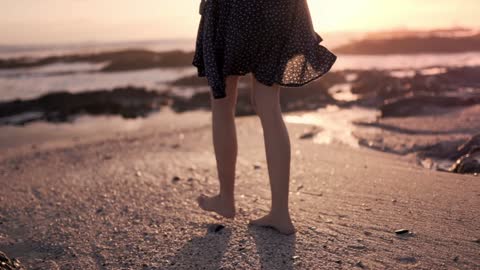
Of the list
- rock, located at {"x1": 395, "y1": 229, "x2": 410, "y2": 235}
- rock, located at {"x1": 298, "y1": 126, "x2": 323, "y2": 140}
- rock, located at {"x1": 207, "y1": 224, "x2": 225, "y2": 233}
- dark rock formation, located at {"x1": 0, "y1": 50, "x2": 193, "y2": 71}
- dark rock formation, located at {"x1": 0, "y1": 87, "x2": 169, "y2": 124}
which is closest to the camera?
rock, located at {"x1": 395, "y1": 229, "x2": 410, "y2": 235}

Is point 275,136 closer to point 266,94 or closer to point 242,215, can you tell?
point 266,94

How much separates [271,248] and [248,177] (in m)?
1.47

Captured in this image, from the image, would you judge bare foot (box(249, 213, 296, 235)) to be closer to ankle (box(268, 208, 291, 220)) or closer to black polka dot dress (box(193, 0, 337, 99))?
ankle (box(268, 208, 291, 220))

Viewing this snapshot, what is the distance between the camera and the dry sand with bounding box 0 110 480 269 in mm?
2316

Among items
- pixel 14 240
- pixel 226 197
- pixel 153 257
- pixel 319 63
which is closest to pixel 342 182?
pixel 226 197

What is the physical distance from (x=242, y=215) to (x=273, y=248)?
56cm

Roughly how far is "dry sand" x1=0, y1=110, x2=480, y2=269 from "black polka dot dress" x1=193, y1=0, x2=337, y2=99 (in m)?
0.78

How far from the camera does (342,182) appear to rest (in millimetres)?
3518

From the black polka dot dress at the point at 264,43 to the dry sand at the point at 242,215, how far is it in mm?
783

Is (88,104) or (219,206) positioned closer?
→ (219,206)

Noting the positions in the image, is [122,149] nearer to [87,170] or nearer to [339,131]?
[87,170]

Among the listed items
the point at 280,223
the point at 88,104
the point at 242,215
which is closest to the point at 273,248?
the point at 280,223

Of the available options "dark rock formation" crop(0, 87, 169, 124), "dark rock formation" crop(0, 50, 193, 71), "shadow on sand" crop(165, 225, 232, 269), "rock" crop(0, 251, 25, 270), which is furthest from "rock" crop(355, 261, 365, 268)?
"dark rock formation" crop(0, 50, 193, 71)

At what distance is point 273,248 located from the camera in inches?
94.5
